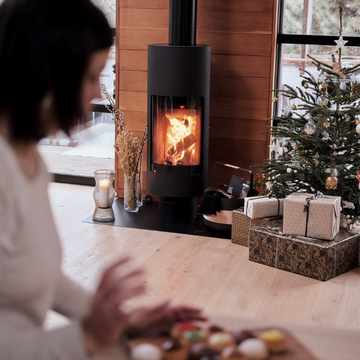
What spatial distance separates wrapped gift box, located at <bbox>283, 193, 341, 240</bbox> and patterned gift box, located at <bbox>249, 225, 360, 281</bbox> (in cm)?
4

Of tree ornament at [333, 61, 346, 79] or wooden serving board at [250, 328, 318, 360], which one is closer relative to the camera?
wooden serving board at [250, 328, 318, 360]

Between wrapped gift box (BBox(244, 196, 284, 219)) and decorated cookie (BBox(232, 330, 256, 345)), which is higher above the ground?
decorated cookie (BBox(232, 330, 256, 345))

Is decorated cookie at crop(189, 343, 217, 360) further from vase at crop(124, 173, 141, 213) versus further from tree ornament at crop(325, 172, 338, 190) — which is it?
vase at crop(124, 173, 141, 213)

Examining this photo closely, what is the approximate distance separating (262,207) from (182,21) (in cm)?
142

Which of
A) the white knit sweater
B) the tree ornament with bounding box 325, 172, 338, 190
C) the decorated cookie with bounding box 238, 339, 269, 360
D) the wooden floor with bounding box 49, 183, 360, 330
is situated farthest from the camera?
the tree ornament with bounding box 325, 172, 338, 190

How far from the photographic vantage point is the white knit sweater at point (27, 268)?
2.14ft

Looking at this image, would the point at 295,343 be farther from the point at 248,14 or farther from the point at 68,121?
the point at 248,14

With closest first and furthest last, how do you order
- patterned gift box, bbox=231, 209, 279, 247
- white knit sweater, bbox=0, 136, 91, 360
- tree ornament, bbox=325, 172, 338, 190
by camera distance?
white knit sweater, bbox=0, 136, 91, 360 → tree ornament, bbox=325, 172, 338, 190 → patterned gift box, bbox=231, 209, 279, 247

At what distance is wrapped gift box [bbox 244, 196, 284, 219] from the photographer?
3193 millimetres

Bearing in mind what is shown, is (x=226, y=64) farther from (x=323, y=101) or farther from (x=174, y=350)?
(x=174, y=350)

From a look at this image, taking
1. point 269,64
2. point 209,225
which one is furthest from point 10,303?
point 269,64

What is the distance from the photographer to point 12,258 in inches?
27.7

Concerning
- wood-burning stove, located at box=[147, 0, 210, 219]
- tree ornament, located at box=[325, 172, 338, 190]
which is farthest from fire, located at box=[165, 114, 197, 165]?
tree ornament, located at box=[325, 172, 338, 190]

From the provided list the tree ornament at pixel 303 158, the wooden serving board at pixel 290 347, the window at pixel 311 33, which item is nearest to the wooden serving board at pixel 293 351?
the wooden serving board at pixel 290 347
